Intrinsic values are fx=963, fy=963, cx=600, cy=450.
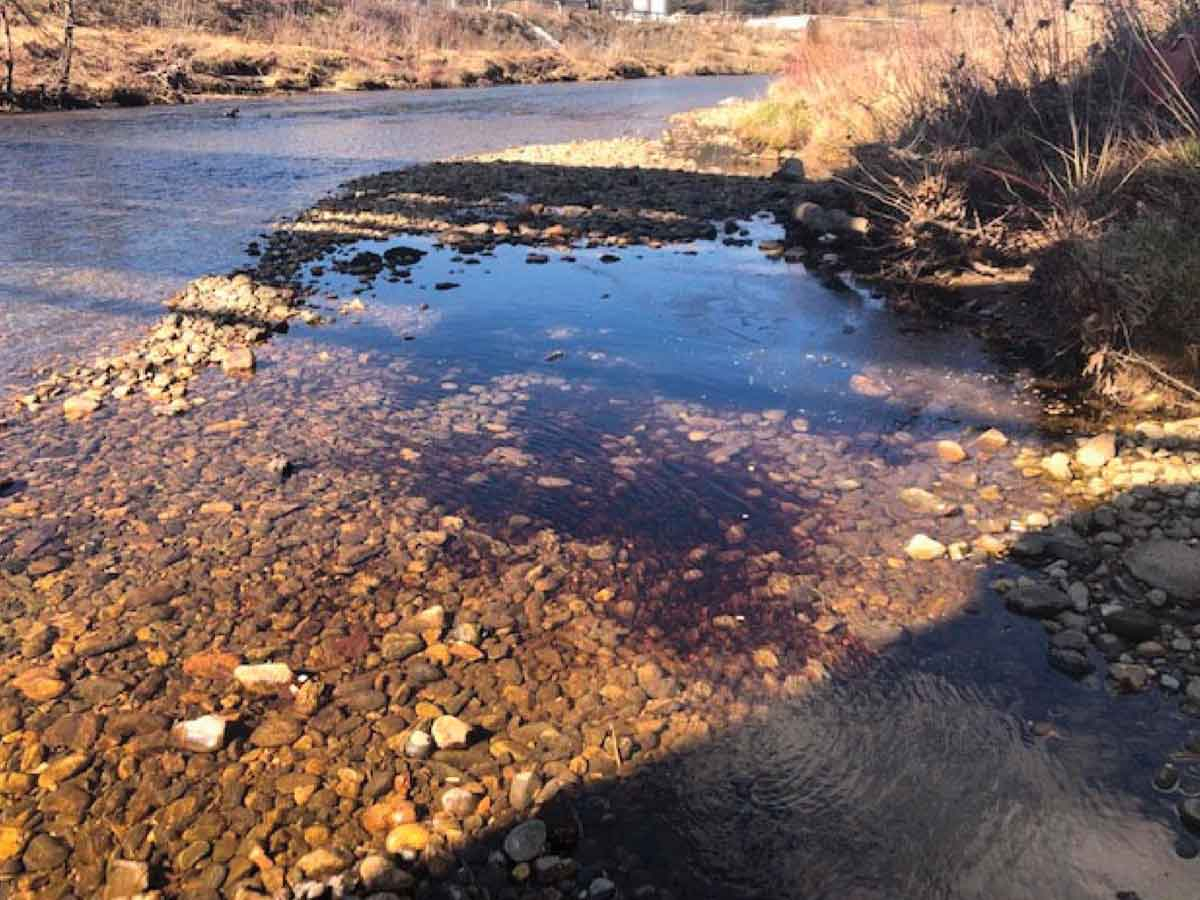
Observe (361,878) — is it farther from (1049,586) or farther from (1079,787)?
(1049,586)

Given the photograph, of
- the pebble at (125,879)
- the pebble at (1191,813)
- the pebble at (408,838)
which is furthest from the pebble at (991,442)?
the pebble at (125,879)

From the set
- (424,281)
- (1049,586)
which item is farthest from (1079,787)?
(424,281)

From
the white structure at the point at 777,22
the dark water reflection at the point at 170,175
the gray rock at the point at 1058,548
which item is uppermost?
the white structure at the point at 777,22

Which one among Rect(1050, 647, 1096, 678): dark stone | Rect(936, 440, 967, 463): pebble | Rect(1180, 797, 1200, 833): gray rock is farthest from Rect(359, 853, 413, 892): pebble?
Rect(936, 440, 967, 463): pebble

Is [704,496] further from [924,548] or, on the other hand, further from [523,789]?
[523,789]

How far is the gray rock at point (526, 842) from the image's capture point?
8.29 feet

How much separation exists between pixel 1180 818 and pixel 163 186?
13.8 metres

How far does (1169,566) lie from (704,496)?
1.91 metres

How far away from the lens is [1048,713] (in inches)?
121

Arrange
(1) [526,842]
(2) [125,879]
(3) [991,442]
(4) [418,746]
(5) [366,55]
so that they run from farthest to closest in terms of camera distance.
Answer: (5) [366,55], (3) [991,442], (4) [418,746], (1) [526,842], (2) [125,879]

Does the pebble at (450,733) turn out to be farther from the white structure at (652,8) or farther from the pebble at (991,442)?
the white structure at (652,8)

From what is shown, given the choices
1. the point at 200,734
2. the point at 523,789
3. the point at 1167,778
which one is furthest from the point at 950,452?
the point at 200,734

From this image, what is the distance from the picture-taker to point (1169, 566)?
3.64m

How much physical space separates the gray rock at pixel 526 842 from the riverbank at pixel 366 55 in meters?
25.7
